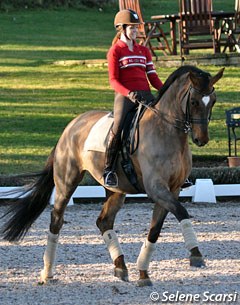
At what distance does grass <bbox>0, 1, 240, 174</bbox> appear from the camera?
17188mm

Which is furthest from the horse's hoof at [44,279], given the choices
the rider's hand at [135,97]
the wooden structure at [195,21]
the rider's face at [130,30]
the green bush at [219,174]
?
the wooden structure at [195,21]

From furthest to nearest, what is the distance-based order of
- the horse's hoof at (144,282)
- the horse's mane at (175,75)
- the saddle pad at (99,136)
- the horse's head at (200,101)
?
the saddle pad at (99,136) < the horse's hoof at (144,282) < the horse's mane at (175,75) < the horse's head at (200,101)

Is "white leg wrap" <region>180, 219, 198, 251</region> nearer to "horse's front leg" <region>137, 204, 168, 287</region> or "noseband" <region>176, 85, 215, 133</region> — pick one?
"horse's front leg" <region>137, 204, 168, 287</region>

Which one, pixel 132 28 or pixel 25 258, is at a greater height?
pixel 132 28

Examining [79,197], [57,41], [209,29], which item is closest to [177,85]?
[79,197]

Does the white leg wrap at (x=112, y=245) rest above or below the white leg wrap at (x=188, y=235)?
below

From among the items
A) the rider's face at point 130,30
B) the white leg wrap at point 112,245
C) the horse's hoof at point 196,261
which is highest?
the rider's face at point 130,30

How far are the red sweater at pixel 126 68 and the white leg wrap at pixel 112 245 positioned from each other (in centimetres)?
125

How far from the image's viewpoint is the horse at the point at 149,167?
8.62 m

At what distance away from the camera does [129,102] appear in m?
9.47

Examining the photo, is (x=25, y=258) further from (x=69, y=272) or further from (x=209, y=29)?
(x=209, y=29)

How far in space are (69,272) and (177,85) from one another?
1.99 meters

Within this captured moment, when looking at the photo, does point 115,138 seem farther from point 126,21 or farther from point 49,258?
point 49,258

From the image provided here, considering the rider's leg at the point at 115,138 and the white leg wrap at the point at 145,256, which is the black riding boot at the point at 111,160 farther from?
the white leg wrap at the point at 145,256
